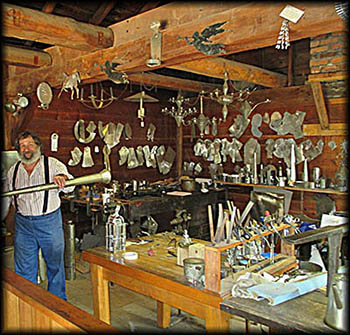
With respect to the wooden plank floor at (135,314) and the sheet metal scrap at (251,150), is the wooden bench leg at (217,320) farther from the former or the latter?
the sheet metal scrap at (251,150)

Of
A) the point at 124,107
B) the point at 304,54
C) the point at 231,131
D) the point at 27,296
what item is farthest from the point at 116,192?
the point at 27,296

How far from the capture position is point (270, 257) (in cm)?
272

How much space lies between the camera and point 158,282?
2.57m

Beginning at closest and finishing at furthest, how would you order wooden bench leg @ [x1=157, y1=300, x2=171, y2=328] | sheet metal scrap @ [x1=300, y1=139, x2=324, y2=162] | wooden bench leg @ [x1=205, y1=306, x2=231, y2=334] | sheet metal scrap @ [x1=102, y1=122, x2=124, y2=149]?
wooden bench leg @ [x1=205, y1=306, x2=231, y2=334] < wooden bench leg @ [x1=157, y1=300, x2=171, y2=328] < sheet metal scrap @ [x1=300, y1=139, x2=324, y2=162] < sheet metal scrap @ [x1=102, y1=122, x2=124, y2=149]

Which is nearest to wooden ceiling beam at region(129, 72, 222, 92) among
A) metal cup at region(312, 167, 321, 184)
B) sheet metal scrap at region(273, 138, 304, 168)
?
sheet metal scrap at region(273, 138, 304, 168)

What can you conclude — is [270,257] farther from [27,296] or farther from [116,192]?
[116,192]

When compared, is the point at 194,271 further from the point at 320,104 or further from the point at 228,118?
the point at 228,118

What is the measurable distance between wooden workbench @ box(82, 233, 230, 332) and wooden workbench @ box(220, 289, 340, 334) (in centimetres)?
16

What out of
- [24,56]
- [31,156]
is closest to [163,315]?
[31,156]

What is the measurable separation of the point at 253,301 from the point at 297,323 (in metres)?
0.31

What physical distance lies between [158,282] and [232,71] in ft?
12.0

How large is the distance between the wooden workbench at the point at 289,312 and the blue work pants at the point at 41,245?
6.66ft

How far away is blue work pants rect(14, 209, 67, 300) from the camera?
11.7 ft

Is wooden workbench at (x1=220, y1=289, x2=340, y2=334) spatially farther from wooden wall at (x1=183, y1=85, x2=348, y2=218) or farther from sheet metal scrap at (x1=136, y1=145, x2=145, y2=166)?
sheet metal scrap at (x1=136, y1=145, x2=145, y2=166)
